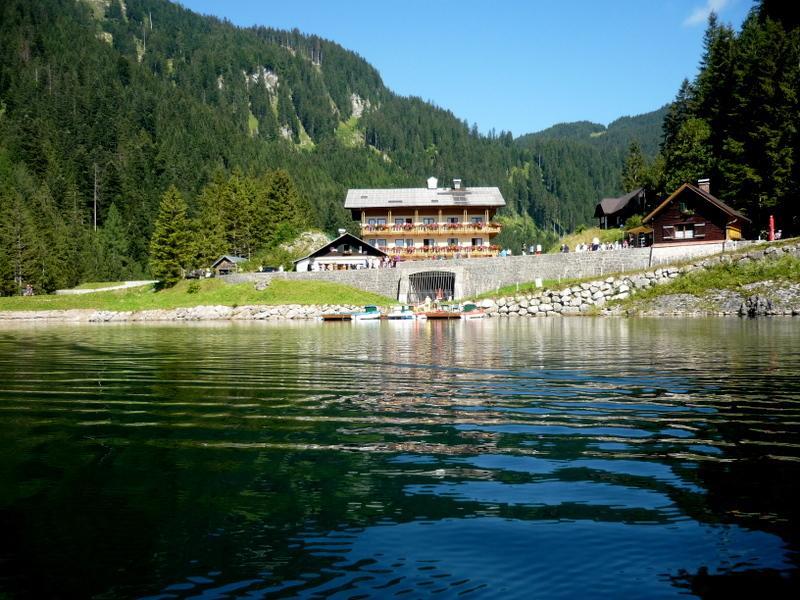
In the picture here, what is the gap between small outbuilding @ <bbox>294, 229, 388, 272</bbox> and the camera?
292 ft

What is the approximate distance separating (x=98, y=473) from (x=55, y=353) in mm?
25046

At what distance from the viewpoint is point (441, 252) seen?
299 feet

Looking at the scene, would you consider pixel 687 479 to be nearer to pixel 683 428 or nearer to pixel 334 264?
pixel 683 428

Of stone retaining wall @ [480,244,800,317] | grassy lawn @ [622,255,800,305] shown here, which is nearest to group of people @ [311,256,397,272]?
stone retaining wall @ [480,244,800,317]

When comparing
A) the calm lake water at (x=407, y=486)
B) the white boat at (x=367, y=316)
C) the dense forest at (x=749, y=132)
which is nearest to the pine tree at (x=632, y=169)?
the dense forest at (x=749, y=132)

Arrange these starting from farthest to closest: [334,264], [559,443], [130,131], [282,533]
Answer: [130,131] < [334,264] < [559,443] < [282,533]

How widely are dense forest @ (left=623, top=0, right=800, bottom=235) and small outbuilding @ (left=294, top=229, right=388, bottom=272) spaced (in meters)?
37.1

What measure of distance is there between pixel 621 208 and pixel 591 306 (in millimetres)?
42799

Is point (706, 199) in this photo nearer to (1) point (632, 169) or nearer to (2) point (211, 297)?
(2) point (211, 297)

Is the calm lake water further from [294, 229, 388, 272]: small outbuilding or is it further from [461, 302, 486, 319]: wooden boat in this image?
[294, 229, 388, 272]: small outbuilding

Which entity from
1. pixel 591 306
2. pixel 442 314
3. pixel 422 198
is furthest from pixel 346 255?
pixel 591 306

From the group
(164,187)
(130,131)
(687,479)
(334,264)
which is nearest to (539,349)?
(687,479)

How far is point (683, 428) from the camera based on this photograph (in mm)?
12930

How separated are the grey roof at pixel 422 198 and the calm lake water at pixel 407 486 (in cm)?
7236
